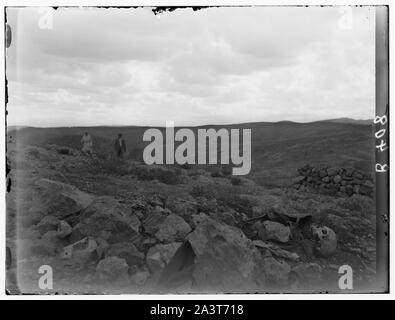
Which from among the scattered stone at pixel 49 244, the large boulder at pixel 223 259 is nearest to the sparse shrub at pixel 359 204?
the large boulder at pixel 223 259

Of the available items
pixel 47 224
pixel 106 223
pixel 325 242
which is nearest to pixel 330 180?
pixel 325 242

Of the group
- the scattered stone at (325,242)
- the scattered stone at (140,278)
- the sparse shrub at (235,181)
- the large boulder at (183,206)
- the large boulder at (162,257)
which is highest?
the sparse shrub at (235,181)

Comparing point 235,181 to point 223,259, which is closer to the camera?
point 223,259

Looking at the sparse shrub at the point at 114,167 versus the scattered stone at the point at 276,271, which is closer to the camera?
the scattered stone at the point at 276,271

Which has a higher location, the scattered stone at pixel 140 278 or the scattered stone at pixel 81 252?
the scattered stone at pixel 81 252

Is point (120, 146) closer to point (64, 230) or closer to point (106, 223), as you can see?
point (106, 223)

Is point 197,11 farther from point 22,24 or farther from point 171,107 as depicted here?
point 22,24

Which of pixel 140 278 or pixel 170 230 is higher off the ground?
pixel 170 230

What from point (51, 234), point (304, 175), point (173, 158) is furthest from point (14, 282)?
point (304, 175)

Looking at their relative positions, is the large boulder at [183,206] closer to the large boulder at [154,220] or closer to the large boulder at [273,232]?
the large boulder at [154,220]
